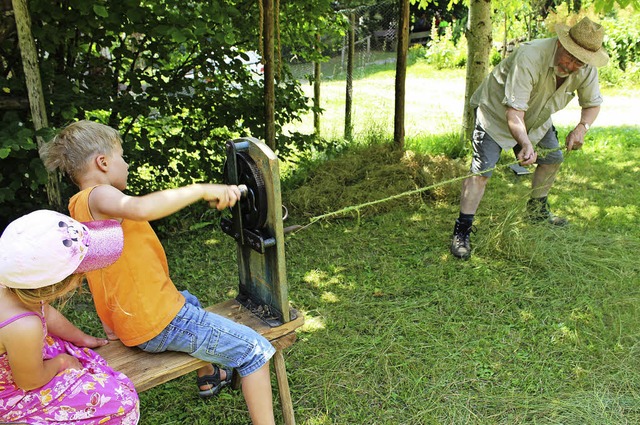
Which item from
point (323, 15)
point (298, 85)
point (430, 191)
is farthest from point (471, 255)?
point (323, 15)

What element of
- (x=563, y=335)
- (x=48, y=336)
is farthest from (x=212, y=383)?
(x=563, y=335)

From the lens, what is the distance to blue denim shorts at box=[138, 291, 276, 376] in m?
2.05

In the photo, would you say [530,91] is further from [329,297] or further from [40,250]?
[40,250]

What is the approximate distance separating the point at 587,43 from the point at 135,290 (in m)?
3.19

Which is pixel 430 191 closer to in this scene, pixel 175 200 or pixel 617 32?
pixel 175 200

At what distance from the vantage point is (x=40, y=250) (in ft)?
4.97

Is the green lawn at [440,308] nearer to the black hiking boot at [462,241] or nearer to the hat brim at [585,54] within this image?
the black hiking boot at [462,241]

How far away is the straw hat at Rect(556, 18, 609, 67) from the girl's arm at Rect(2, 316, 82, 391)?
3.47m

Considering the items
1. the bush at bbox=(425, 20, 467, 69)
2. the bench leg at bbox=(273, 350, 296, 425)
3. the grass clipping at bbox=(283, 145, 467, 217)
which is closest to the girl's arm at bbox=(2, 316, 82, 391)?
the bench leg at bbox=(273, 350, 296, 425)

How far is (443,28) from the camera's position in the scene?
59.7 feet

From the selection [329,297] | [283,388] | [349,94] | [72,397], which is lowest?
[329,297]

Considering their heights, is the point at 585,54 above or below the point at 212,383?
above

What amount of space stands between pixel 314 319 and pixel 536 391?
4.37 ft

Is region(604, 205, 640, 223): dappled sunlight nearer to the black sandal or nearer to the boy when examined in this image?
the black sandal
